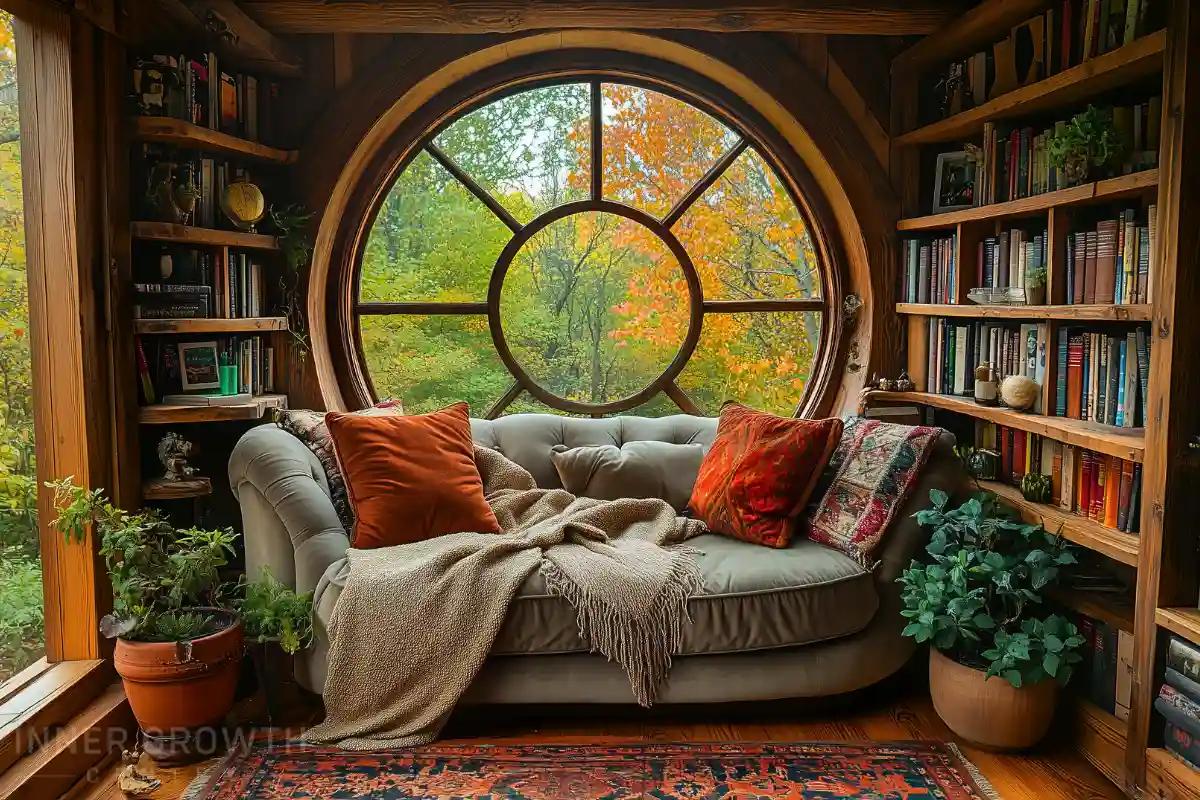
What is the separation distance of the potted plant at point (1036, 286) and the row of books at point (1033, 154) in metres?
0.25

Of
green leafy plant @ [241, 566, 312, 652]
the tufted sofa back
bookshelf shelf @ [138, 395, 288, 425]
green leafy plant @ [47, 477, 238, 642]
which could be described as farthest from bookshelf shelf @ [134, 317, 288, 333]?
green leafy plant @ [241, 566, 312, 652]

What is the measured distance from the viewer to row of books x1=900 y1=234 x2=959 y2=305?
3510mm

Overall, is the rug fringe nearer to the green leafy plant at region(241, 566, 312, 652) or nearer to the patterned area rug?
the patterned area rug

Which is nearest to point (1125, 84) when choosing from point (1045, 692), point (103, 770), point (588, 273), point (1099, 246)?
point (1099, 246)

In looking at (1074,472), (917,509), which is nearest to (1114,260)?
(1074,472)

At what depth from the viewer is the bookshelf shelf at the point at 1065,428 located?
96.0 inches

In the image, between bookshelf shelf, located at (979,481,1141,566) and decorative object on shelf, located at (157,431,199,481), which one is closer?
bookshelf shelf, located at (979,481,1141,566)

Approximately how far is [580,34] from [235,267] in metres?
1.57

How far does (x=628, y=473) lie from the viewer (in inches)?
133

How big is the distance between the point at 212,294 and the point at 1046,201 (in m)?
2.75

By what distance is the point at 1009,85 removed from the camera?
10.5 ft

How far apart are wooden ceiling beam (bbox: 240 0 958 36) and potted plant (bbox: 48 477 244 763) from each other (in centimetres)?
178

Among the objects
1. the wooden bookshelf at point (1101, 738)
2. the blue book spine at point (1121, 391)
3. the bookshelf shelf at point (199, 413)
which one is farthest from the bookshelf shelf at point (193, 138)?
the wooden bookshelf at point (1101, 738)

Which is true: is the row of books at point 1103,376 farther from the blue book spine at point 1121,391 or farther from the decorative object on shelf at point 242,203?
the decorative object on shelf at point 242,203
